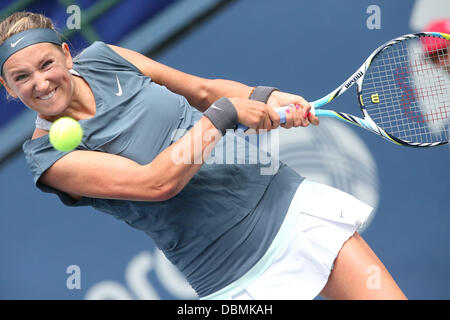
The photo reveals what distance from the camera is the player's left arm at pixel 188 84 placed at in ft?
5.65

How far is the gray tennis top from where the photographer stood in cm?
154

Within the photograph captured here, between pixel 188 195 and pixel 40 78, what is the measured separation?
0.44 meters

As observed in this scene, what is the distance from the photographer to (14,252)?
9.39ft

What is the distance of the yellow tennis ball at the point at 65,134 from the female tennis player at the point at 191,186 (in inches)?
1.5

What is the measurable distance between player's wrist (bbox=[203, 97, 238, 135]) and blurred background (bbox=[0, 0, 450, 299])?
1.23 meters

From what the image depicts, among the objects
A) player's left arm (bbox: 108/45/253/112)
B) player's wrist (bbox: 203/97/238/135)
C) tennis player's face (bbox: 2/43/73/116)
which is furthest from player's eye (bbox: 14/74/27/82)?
player's wrist (bbox: 203/97/238/135)

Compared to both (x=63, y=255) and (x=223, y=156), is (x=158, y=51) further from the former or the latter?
(x=223, y=156)

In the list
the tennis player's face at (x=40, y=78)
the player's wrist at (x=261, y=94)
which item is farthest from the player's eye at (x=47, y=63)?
the player's wrist at (x=261, y=94)

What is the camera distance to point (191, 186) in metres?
1.57

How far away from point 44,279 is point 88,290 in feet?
0.69

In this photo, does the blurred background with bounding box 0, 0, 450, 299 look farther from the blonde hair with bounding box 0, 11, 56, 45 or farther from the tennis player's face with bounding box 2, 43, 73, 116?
the tennis player's face with bounding box 2, 43, 73, 116

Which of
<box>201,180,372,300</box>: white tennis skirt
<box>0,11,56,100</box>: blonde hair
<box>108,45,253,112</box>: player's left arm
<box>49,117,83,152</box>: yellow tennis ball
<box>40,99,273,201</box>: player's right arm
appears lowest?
<box>201,180,372,300</box>: white tennis skirt
